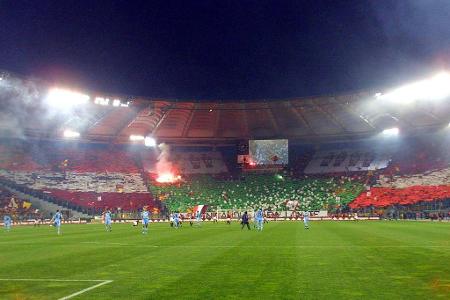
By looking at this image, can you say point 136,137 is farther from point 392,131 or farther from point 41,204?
point 392,131

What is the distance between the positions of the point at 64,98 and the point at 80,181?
50.6 ft

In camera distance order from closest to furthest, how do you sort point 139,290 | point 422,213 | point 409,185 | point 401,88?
point 139,290
point 422,213
point 401,88
point 409,185

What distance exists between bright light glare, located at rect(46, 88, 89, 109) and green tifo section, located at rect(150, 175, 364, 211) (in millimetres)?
21005

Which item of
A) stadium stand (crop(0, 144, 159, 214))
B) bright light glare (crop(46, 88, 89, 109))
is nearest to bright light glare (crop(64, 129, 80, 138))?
stadium stand (crop(0, 144, 159, 214))

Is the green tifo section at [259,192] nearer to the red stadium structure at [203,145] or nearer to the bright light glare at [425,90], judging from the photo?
the red stadium structure at [203,145]

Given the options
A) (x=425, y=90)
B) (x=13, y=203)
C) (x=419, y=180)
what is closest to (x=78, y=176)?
(x=13, y=203)

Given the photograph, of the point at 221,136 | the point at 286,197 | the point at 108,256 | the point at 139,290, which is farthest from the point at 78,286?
the point at 221,136

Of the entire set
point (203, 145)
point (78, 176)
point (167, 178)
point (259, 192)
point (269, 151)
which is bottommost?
point (259, 192)

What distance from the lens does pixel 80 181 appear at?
243 ft

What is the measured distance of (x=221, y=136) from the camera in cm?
8719

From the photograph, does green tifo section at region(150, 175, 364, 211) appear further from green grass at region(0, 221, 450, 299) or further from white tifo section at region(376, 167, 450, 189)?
green grass at region(0, 221, 450, 299)

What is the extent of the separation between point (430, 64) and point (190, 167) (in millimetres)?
47445

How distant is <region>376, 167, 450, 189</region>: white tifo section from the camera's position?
67.1 meters

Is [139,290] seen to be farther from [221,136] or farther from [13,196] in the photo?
[221,136]
